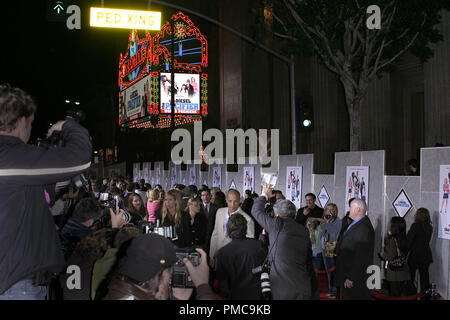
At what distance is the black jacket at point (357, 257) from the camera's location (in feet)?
23.5

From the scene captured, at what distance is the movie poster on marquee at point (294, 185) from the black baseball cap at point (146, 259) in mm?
11084

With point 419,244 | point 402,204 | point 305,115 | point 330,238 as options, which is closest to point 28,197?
point 419,244

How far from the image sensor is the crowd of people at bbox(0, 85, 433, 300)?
95.3 inches

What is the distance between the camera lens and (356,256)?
7273mm

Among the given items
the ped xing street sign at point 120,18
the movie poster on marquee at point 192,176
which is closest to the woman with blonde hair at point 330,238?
the ped xing street sign at point 120,18

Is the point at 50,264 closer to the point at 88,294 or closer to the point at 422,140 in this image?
the point at 88,294

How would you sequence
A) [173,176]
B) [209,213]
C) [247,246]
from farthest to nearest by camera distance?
1. [173,176]
2. [209,213]
3. [247,246]

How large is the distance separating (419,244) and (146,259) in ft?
23.8

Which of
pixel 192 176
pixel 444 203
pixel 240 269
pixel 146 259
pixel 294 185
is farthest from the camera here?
pixel 192 176

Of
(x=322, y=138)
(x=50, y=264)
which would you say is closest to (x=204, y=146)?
(x=322, y=138)

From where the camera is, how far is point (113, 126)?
63562 millimetres

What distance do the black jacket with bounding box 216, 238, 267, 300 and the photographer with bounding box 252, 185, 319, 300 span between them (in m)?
0.24

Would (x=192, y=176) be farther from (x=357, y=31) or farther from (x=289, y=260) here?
(x=289, y=260)

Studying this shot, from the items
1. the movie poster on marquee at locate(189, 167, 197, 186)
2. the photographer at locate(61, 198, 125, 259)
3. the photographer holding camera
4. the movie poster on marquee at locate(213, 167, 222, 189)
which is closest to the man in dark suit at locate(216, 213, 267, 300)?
the photographer at locate(61, 198, 125, 259)
